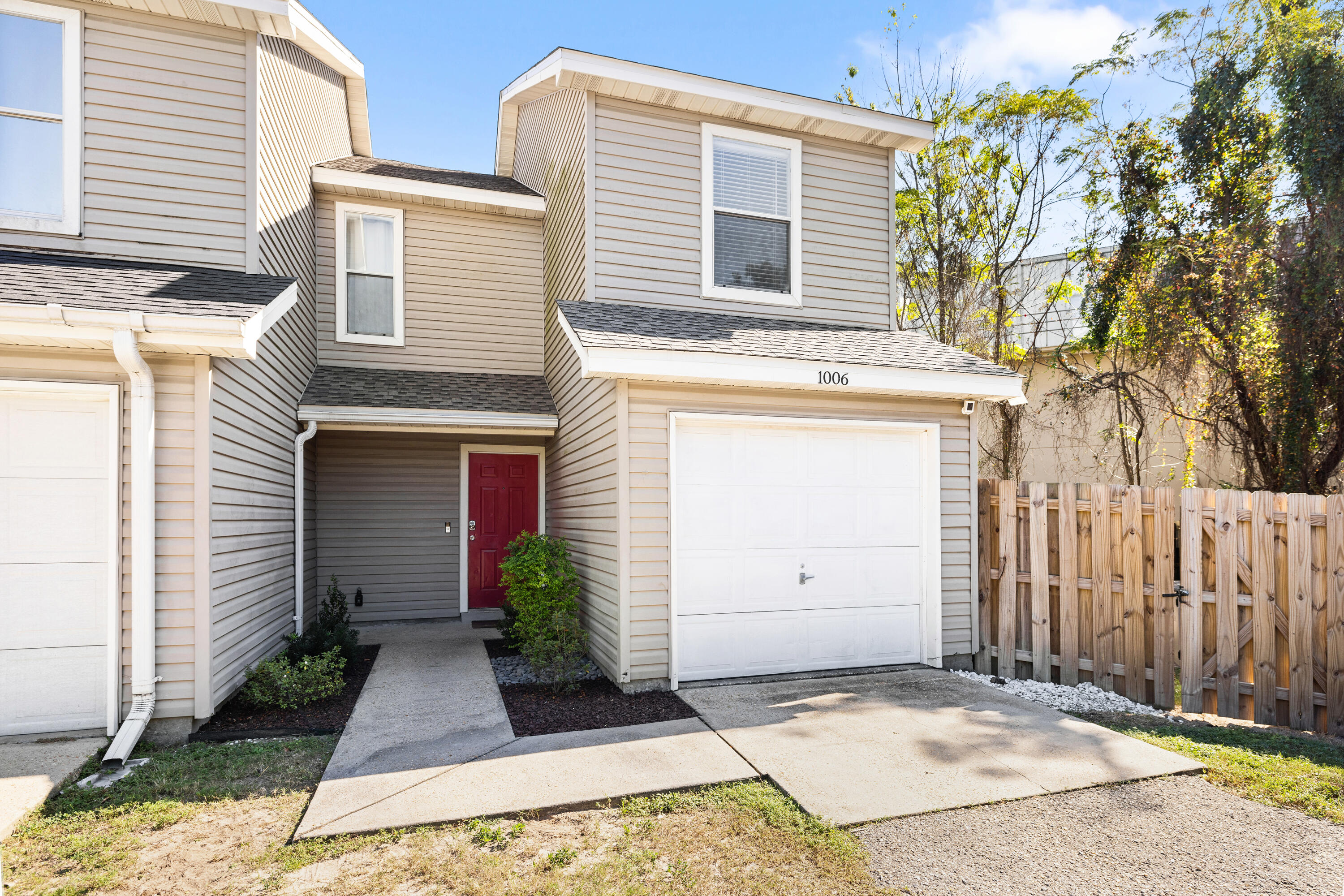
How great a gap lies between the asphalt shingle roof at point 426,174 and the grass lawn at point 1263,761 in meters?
8.32

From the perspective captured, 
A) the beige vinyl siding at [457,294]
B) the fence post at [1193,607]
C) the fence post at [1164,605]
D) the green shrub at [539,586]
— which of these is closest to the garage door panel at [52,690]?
the green shrub at [539,586]

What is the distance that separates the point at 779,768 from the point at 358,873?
88.9 inches

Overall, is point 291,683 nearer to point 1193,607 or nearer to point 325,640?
point 325,640

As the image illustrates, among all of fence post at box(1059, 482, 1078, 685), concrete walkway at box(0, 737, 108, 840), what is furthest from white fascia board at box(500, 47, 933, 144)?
concrete walkway at box(0, 737, 108, 840)

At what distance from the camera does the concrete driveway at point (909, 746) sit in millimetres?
3822

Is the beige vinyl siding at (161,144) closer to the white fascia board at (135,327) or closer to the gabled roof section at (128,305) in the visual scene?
the gabled roof section at (128,305)

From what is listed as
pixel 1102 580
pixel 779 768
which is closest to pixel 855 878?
→ pixel 779 768

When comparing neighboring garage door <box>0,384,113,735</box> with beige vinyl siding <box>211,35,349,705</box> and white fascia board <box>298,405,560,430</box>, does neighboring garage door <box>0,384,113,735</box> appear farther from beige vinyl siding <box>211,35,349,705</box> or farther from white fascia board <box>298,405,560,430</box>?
white fascia board <box>298,405,560,430</box>

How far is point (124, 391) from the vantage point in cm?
471

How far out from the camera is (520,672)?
663 centimetres

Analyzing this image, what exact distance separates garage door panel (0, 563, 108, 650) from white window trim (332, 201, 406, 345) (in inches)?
169

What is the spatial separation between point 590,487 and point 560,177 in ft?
12.0

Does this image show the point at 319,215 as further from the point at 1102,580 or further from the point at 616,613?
the point at 1102,580

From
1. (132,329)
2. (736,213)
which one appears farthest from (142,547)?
(736,213)
